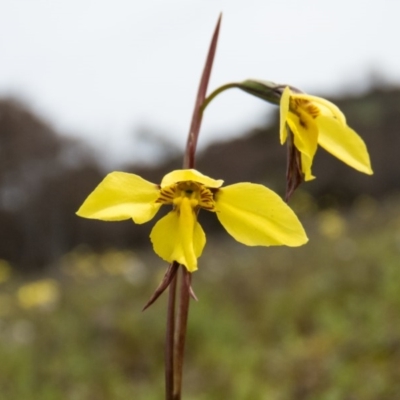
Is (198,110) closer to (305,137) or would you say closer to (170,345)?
(305,137)

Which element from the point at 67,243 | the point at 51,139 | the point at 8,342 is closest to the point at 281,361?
the point at 8,342

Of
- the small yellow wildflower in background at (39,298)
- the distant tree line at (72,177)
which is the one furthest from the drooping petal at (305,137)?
the distant tree line at (72,177)

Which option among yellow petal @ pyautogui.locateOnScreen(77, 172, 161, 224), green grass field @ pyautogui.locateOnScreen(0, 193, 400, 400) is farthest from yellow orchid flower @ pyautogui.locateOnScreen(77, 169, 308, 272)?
green grass field @ pyautogui.locateOnScreen(0, 193, 400, 400)

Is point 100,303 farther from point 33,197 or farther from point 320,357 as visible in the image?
point 33,197

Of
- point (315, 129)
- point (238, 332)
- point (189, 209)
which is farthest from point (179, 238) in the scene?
point (238, 332)

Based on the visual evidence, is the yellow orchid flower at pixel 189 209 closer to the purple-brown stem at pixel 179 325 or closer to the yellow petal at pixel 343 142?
the purple-brown stem at pixel 179 325

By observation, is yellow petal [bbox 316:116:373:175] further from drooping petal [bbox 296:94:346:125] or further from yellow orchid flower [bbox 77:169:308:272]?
yellow orchid flower [bbox 77:169:308:272]
